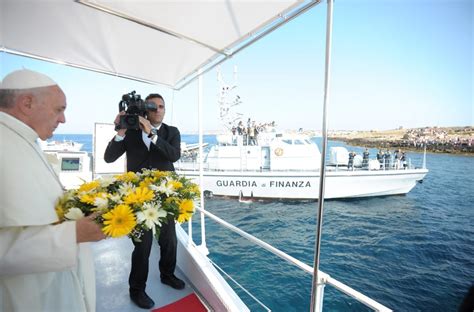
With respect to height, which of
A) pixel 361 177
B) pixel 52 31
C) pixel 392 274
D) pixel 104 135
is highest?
pixel 52 31

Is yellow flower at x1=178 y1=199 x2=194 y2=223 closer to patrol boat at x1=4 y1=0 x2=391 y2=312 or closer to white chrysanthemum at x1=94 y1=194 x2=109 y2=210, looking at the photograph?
white chrysanthemum at x1=94 y1=194 x2=109 y2=210

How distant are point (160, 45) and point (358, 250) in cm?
956

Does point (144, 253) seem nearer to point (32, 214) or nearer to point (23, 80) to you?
point (32, 214)

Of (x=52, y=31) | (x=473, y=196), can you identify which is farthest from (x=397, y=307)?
(x=473, y=196)

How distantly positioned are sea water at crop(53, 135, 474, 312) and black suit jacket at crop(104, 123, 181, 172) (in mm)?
4326

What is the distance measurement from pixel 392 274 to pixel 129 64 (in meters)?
9.27

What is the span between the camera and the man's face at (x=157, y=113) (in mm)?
1774

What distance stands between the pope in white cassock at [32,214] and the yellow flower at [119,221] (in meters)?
0.05

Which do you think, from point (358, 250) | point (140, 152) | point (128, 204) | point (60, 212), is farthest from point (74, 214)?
point (358, 250)

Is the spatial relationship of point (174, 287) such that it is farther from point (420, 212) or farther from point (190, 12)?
point (420, 212)

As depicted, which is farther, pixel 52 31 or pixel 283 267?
pixel 283 267

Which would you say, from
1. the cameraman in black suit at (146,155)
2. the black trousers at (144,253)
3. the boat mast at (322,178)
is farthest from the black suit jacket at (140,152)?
the boat mast at (322,178)

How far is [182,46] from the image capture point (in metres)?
1.83

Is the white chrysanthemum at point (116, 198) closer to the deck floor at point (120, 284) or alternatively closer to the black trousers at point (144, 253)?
the black trousers at point (144, 253)
